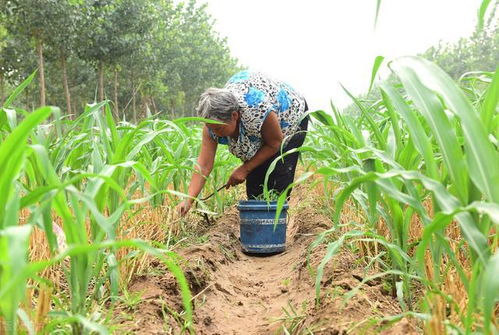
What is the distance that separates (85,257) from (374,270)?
1003mm

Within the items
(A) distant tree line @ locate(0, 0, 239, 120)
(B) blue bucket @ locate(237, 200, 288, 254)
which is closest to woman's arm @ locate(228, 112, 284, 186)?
(B) blue bucket @ locate(237, 200, 288, 254)

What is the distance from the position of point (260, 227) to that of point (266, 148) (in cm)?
50

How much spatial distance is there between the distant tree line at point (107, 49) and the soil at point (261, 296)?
2.78ft

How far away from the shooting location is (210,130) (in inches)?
109

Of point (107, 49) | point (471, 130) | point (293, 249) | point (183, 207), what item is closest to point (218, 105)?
point (183, 207)

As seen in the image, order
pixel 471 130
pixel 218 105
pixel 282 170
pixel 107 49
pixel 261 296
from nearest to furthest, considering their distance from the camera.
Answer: pixel 471 130 → pixel 261 296 → pixel 218 105 → pixel 282 170 → pixel 107 49

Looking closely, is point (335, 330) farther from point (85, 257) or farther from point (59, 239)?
point (59, 239)

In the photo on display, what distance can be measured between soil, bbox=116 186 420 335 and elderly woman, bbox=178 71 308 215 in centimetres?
43

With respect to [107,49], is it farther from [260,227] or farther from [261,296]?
[261,296]

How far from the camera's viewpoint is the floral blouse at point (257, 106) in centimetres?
270

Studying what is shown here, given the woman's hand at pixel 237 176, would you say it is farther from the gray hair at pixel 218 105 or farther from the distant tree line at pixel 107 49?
the distant tree line at pixel 107 49

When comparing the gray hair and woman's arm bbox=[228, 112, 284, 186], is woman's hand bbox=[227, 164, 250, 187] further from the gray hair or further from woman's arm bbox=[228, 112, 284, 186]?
the gray hair

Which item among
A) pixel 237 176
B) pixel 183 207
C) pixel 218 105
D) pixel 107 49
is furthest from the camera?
pixel 107 49

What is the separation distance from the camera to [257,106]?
270cm
